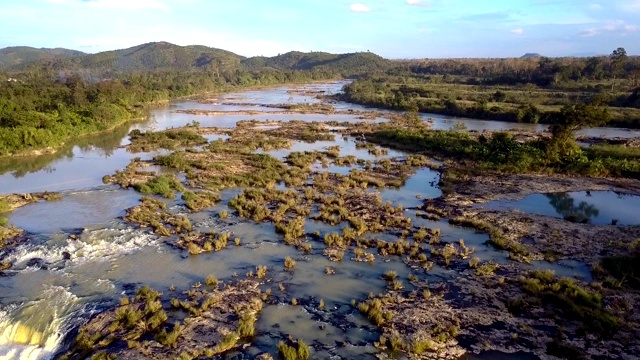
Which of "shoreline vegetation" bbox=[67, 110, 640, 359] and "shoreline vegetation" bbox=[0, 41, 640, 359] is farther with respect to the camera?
"shoreline vegetation" bbox=[67, 110, 640, 359]

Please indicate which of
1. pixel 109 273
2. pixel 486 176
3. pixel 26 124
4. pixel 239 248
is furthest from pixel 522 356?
pixel 26 124

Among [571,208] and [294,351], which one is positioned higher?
[571,208]

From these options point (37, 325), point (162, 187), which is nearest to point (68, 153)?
point (162, 187)

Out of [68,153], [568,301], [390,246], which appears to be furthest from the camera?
[68,153]

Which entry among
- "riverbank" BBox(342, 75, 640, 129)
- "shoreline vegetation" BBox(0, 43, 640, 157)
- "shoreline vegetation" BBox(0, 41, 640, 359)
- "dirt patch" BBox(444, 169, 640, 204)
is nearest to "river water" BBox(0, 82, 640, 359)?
"shoreline vegetation" BBox(0, 41, 640, 359)

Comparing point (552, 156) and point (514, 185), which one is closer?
point (514, 185)

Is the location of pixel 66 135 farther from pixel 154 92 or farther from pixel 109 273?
pixel 154 92

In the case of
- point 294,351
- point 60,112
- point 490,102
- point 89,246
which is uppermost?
point 490,102

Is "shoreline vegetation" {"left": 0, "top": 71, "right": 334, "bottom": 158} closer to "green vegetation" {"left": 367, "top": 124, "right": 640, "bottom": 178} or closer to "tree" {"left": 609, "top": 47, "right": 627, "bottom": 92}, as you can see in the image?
"green vegetation" {"left": 367, "top": 124, "right": 640, "bottom": 178}

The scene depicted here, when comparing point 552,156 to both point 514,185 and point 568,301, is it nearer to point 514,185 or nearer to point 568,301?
point 514,185
